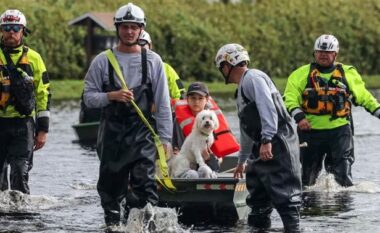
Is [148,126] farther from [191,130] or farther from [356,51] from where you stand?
[356,51]

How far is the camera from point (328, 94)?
16219 mm

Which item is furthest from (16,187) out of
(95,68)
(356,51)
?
(356,51)

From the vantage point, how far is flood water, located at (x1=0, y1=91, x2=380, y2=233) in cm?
1373

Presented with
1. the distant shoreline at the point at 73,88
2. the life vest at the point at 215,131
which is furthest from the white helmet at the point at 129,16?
the distant shoreline at the point at 73,88

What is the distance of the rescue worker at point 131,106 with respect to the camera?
1206 cm

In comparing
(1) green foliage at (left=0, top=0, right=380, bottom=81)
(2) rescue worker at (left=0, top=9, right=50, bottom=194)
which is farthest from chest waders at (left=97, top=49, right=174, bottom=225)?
(1) green foliage at (left=0, top=0, right=380, bottom=81)

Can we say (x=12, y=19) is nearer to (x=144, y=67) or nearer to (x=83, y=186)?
(x=144, y=67)

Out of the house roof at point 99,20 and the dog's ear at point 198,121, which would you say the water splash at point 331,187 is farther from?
the house roof at point 99,20

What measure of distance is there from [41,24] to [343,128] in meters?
29.7

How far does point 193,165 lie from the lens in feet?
47.6

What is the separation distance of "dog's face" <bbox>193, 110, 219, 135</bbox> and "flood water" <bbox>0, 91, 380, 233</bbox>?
1160mm

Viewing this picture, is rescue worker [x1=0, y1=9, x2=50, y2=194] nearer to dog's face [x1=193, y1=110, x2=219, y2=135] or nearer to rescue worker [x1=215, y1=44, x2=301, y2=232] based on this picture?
dog's face [x1=193, y1=110, x2=219, y2=135]

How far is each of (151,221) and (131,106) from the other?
1.15 metres

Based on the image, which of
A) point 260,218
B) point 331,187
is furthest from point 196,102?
point 331,187
